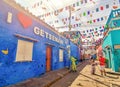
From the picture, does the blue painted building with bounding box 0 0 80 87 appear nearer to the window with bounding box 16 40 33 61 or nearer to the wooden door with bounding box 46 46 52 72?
the window with bounding box 16 40 33 61

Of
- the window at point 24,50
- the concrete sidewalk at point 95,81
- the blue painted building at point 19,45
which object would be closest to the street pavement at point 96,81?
the concrete sidewalk at point 95,81

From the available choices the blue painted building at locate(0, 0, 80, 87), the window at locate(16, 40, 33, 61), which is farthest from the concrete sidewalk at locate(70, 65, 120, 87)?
the window at locate(16, 40, 33, 61)

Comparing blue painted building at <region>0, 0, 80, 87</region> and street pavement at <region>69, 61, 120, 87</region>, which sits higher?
blue painted building at <region>0, 0, 80, 87</region>

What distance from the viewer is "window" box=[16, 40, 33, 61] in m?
6.90

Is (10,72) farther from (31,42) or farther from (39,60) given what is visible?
(39,60)

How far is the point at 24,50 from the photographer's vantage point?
292 inches

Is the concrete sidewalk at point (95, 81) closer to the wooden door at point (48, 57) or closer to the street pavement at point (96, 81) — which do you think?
the street pavement at point (96, 81)

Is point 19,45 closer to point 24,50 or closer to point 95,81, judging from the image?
point 24,50

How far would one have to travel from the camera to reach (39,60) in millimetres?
9320

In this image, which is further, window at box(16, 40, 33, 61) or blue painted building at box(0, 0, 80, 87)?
window at box(16, 40, 33, 61)

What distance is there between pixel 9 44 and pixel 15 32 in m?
0.84

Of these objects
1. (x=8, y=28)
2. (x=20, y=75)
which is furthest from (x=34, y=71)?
(x=8, y=28)

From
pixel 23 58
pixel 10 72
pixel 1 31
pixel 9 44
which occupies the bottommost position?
pixel 10 72

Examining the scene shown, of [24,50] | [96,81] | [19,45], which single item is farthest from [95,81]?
[19,45]
